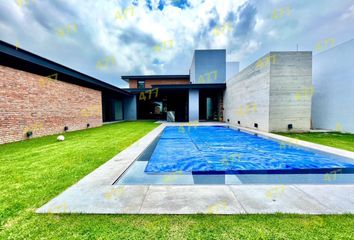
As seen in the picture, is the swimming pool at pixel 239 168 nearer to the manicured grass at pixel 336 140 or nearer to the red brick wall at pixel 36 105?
the manicured grass at pixel 336 140

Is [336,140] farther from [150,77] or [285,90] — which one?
[150,77]

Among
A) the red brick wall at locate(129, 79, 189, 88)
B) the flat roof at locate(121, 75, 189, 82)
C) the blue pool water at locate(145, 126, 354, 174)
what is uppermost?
the flat roof at locate(121, 75, 189, 82)

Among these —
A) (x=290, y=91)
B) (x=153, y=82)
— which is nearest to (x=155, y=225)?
(x=290, y=91)

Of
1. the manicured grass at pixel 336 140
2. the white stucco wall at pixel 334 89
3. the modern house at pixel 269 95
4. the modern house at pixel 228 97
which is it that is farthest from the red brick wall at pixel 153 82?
the manicured grass at pixel 336 140

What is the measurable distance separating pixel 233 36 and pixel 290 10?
3797 mm

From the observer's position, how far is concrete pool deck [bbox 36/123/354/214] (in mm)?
1903

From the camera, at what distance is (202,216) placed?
5.87ft

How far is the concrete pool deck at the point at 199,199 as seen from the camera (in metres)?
1.90

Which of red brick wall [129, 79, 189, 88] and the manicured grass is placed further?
red brick wall [129, 79, 189, 88]

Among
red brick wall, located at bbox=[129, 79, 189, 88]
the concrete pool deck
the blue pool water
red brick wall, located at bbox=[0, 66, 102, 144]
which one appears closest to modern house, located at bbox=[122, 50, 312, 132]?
the blue pool water

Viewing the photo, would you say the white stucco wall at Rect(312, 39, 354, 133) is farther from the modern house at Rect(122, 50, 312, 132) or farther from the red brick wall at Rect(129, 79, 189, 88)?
the red brick wall at Rect(129, 79, 189, 88)

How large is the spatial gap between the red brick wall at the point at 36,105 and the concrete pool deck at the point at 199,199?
226 inches

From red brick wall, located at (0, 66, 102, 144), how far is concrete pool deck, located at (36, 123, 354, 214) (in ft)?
18.8

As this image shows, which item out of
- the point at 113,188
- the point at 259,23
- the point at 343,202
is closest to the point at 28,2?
the point at 113,188
